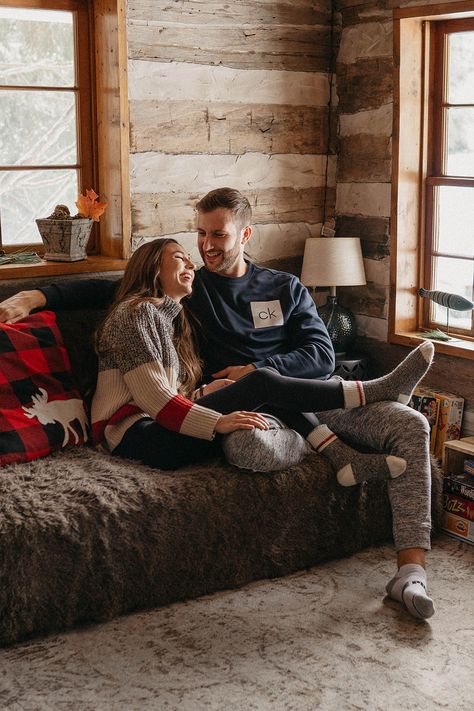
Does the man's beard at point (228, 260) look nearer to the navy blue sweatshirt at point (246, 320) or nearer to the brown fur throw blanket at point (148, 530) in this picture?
the navy blue sweatshirt at point (246, 320)

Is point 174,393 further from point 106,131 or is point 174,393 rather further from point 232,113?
point 232,113

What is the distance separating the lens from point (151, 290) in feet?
10.5

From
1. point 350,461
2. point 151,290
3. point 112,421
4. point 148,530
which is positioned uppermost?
point 151,290

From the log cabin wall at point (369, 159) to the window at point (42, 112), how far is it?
4.19 ft

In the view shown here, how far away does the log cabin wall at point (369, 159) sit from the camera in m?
4.07

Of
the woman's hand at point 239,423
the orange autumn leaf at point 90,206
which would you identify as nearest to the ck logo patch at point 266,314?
the woman's hand at point 239,423

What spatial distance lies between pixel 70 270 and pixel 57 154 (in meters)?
0.54

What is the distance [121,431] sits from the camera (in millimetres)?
3062

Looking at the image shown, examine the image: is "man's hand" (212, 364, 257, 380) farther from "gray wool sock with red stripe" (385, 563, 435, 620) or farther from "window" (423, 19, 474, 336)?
"window" (423, 19, 474, 336)

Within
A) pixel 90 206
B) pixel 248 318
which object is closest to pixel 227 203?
pixel 248 318

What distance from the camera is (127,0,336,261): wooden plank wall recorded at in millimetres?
3793

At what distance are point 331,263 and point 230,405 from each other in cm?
126

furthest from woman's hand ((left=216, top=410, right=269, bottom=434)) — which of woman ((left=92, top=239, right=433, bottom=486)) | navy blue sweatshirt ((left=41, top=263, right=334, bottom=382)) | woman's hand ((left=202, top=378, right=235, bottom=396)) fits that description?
navy blue sweatshirt ((left=41, top=263, right=334, bottom=382))

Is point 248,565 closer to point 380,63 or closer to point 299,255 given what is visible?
point 299,255
